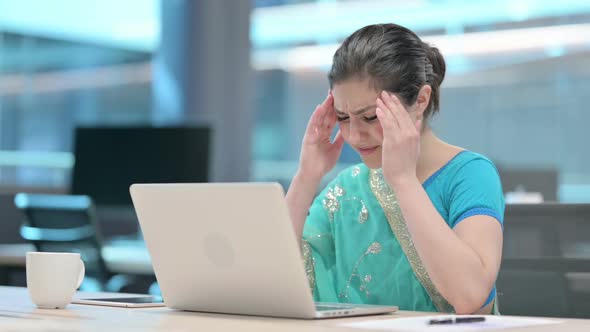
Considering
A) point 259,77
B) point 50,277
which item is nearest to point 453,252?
point 50,277

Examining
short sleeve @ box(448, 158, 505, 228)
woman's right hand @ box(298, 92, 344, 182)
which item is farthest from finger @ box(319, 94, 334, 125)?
short sleeve @ box(448, 158, 505, 228)

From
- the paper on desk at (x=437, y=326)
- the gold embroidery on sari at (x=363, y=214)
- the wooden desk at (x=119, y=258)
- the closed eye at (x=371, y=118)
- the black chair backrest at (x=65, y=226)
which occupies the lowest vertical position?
the wooden desk at (x=119, y=258)

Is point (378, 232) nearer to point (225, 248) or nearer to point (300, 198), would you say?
point (300, 198)

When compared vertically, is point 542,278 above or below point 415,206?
below

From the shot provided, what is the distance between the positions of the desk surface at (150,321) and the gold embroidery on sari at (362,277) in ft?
1.11

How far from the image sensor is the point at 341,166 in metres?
6.32

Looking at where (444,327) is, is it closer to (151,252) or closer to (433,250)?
(433,250)

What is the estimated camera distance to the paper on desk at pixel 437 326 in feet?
3.89

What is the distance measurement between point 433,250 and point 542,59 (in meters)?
4.55

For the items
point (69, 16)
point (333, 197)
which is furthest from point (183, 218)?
point (69, 16)

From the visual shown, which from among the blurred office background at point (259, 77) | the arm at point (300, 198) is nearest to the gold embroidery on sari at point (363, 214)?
the arm at point (300, 198)

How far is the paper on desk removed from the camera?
46.7 inches

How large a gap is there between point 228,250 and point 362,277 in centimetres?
49

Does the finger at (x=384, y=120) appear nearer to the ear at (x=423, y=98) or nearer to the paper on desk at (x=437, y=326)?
the ear at (x=423, y=98)
